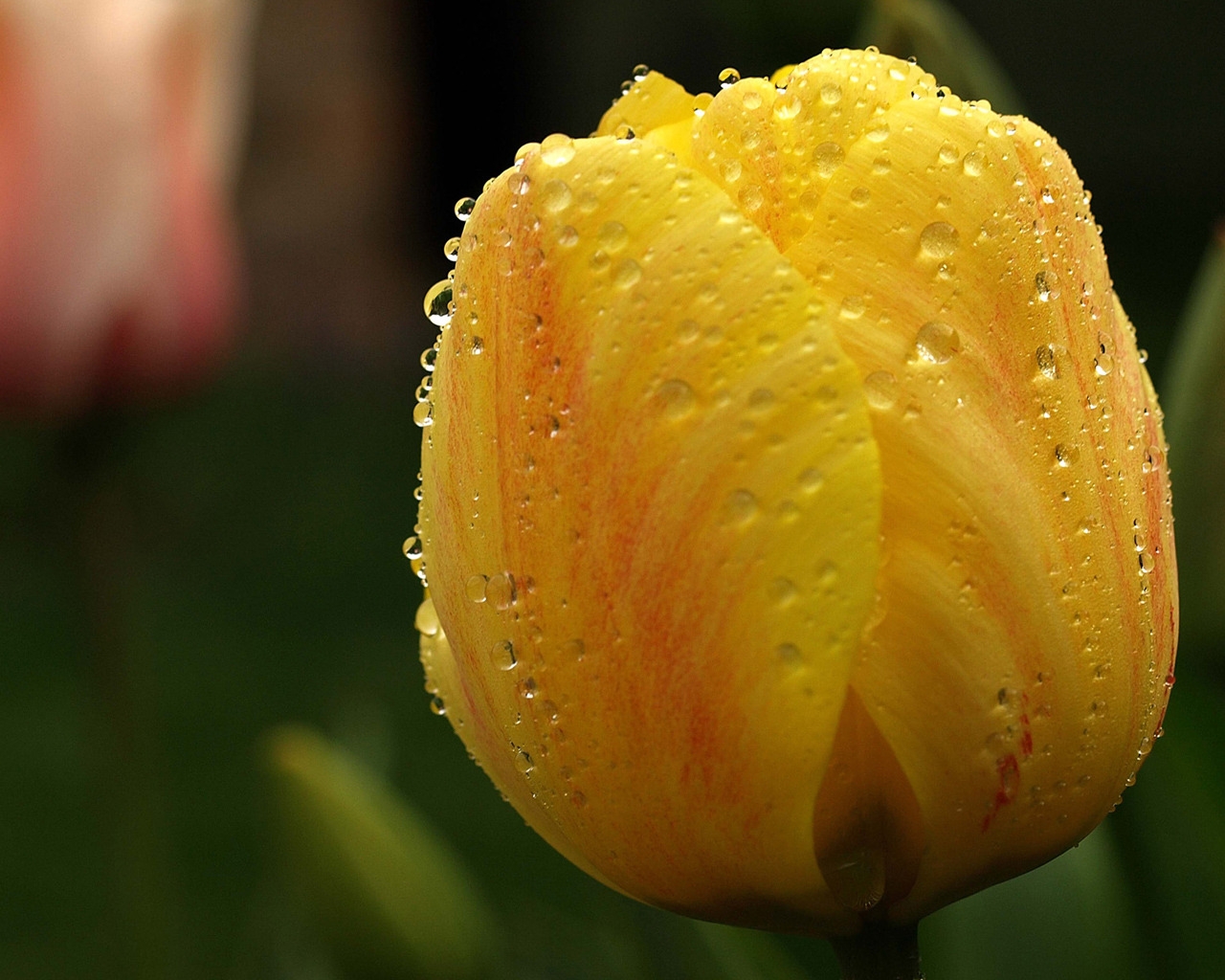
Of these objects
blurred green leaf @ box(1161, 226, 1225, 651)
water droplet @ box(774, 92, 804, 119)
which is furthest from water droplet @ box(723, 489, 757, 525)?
blurred green leaf @ box(1161, 226, 1225, 651)

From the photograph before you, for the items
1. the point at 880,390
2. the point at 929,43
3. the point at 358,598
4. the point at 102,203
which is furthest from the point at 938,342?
the point at 358,598

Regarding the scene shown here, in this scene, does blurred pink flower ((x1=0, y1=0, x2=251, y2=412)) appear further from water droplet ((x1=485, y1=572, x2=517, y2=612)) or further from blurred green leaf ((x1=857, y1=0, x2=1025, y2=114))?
water droplet ((x1=485, y1=572, x2=517, y2=612))

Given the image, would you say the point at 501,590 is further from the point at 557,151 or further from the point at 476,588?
the point at 557,151

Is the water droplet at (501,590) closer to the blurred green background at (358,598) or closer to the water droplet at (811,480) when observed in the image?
the water droplet at (811,480)

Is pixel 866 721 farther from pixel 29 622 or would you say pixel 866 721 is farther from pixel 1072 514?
pixel 29 622

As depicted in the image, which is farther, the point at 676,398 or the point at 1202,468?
the point at 1202,468

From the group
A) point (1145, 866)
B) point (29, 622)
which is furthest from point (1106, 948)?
point (29, 622)
